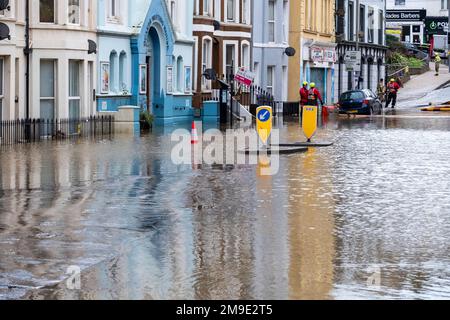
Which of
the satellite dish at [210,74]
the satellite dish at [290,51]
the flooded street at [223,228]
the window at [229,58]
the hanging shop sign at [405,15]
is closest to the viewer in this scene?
the flooded street at [223,228]

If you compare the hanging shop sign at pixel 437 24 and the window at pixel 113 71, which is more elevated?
the hanging shop sign at pixel 437 24

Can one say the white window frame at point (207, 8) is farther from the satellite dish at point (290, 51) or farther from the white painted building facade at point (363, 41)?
the white painted building facade at point (363, 41)

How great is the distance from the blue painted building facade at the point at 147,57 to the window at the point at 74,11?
1.91m

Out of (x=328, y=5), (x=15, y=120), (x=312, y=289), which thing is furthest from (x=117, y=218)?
(x=328, y=5)

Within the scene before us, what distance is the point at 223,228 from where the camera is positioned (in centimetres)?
1534

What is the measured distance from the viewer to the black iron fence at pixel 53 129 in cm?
3238

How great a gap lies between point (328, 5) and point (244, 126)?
3026cm

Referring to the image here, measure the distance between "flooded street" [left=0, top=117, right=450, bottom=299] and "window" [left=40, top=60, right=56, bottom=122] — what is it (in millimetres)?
8998

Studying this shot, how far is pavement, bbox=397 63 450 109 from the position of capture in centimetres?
7346

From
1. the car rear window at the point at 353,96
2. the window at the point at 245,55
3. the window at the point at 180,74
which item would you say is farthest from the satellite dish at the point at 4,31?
the car rear window at the point at 353,96

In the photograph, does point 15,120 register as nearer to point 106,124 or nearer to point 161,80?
point 106,124

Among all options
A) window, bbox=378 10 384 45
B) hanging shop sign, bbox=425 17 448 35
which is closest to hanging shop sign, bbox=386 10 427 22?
hanging shop sign, bbox=425 17 448 35

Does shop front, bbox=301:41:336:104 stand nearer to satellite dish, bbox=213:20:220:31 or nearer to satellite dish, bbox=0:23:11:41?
satellite dish, bbox=213:20:220:31

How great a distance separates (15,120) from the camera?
33.1 metres
